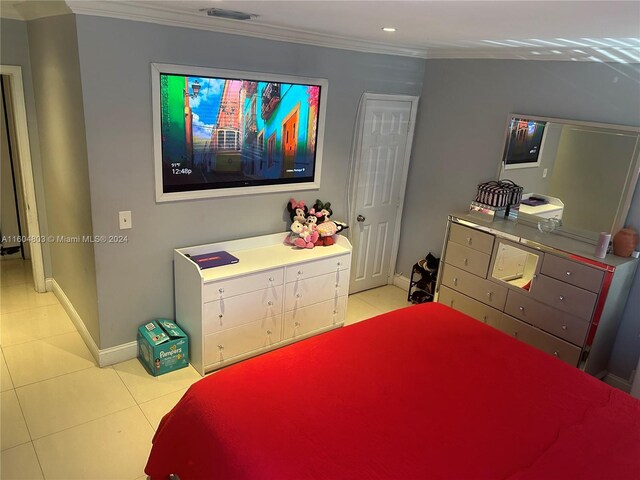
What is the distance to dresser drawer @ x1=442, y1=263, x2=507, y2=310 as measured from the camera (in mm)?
3584

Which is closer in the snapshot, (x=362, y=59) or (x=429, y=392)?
(x=429, y=392)

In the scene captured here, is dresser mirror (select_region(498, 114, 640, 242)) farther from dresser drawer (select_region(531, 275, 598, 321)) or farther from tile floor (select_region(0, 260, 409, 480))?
tile floor (select_region(0, 260, 409, 480))

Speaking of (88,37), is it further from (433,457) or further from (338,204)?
(433,457)

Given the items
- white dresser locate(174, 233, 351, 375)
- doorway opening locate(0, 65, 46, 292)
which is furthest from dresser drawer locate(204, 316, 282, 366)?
doorway opening locate(0, 65, 46, 292)

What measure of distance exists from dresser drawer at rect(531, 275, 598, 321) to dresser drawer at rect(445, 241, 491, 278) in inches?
16.2

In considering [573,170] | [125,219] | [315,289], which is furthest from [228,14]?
[573,170]

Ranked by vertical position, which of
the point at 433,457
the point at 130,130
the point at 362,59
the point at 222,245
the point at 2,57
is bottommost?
the point at 433,457

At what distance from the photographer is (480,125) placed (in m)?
3.94

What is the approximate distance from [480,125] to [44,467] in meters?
3.82

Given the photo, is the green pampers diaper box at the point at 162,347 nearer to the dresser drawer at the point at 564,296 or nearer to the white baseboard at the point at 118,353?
the white baseboard at the point at 118,353

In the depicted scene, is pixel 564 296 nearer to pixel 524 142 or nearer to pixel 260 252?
pixel 524 142

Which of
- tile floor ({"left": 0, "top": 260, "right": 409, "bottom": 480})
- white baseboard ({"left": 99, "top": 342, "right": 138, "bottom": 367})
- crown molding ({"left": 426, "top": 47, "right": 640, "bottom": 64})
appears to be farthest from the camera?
white baseboard ({"left": 99, "top": 342, "right": 138, "bottom": 367})

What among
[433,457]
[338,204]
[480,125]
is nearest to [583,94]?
[480,125]

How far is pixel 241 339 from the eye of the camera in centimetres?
335
